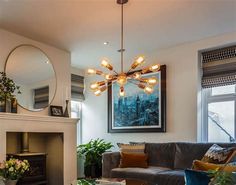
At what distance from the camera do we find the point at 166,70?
193 inches

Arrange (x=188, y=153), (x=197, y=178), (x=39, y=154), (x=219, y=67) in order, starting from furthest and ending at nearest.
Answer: (x=219, y=67) < (x=39, y=154) < (x=188, y=153) < (x=197, y=178)

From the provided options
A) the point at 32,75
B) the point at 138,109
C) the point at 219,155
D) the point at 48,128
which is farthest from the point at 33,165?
the point at 219,155

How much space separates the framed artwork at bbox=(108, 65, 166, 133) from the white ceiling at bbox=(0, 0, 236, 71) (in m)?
0.89

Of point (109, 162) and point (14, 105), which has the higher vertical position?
point (14, 105)

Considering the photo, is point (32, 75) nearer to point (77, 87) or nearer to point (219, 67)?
point (77, 87)

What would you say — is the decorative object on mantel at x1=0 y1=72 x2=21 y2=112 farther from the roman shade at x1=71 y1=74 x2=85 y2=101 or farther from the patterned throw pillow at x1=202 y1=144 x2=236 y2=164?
the patterned throw pillow at x1=202 y1=144 x2=236 y2=164

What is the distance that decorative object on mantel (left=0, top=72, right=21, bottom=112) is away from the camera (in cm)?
370

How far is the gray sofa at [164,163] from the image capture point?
355 centimetres

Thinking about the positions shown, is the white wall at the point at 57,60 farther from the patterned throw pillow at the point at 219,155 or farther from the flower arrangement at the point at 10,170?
the patterned throw pillow at the point at 219,155

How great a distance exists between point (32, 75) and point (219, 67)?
10.3 ft

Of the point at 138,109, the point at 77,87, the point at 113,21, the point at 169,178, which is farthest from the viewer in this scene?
the point at 77,87

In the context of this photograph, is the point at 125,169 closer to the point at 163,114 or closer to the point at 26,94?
the point at 163,114

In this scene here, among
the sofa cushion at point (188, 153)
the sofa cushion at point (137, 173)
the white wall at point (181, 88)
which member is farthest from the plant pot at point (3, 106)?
the sofa cushion at point (188, 153)

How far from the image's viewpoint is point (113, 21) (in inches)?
144
